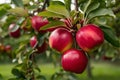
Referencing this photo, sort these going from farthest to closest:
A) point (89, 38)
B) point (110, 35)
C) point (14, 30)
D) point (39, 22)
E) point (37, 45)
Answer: point (14, 30) < point (37, 45) < point (39, 22) < point (110, 35) < point (89, 38)

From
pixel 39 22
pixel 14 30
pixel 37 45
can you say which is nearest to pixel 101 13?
pixel 39 22

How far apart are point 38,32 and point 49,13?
1.02 feet

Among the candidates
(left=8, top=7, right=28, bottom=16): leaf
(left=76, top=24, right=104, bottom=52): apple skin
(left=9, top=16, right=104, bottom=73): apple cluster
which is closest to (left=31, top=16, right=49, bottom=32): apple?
(left=8, top=7, right=28, bottom=16): leaf

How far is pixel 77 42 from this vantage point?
3.82 feet

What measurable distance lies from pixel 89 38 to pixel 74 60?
91mm

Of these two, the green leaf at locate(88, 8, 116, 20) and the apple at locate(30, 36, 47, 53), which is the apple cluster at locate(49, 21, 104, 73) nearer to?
the green leaf at locate(88, 8, 116, 20)

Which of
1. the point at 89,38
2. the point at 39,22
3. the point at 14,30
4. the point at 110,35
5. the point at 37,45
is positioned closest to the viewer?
the point at 89,38

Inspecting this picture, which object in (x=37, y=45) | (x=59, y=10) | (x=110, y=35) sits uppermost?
(x=59, y=10)

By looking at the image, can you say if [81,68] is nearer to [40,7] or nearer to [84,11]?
[84,11]

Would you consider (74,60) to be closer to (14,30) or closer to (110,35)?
(110,35)

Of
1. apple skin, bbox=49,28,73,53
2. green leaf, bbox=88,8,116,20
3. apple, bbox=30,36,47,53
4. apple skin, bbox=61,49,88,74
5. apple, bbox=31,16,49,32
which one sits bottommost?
apple, bbox=30,36,47,53

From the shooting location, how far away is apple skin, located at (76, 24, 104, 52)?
3.69ft

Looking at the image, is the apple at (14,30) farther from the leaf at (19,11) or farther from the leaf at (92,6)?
the leaf at (92,6)

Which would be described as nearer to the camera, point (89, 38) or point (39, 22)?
point (89, 38)
